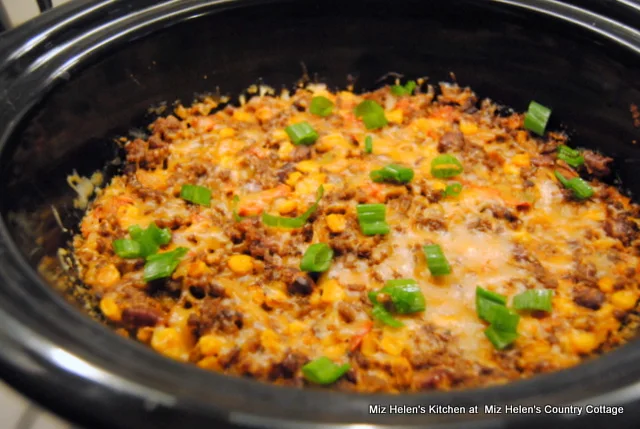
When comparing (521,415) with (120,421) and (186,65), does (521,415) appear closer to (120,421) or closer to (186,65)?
(120,421)

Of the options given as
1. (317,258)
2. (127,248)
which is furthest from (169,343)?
(317,258)

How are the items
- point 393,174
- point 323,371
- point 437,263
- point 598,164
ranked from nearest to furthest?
point 323,371 → point 437,263 → point 393,174 → point 598,164

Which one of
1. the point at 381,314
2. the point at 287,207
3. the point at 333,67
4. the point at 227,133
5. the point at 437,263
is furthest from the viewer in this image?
the point at 333,67

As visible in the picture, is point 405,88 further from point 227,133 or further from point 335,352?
point 335,352

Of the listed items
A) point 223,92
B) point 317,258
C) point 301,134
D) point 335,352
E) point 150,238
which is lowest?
point 335,352

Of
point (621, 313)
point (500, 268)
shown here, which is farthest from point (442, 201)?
point (621, 313)

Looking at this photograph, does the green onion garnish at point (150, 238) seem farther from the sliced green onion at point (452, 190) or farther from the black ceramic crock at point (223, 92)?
the sliced green onion at point (452, 190)

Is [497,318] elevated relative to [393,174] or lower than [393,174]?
lower
